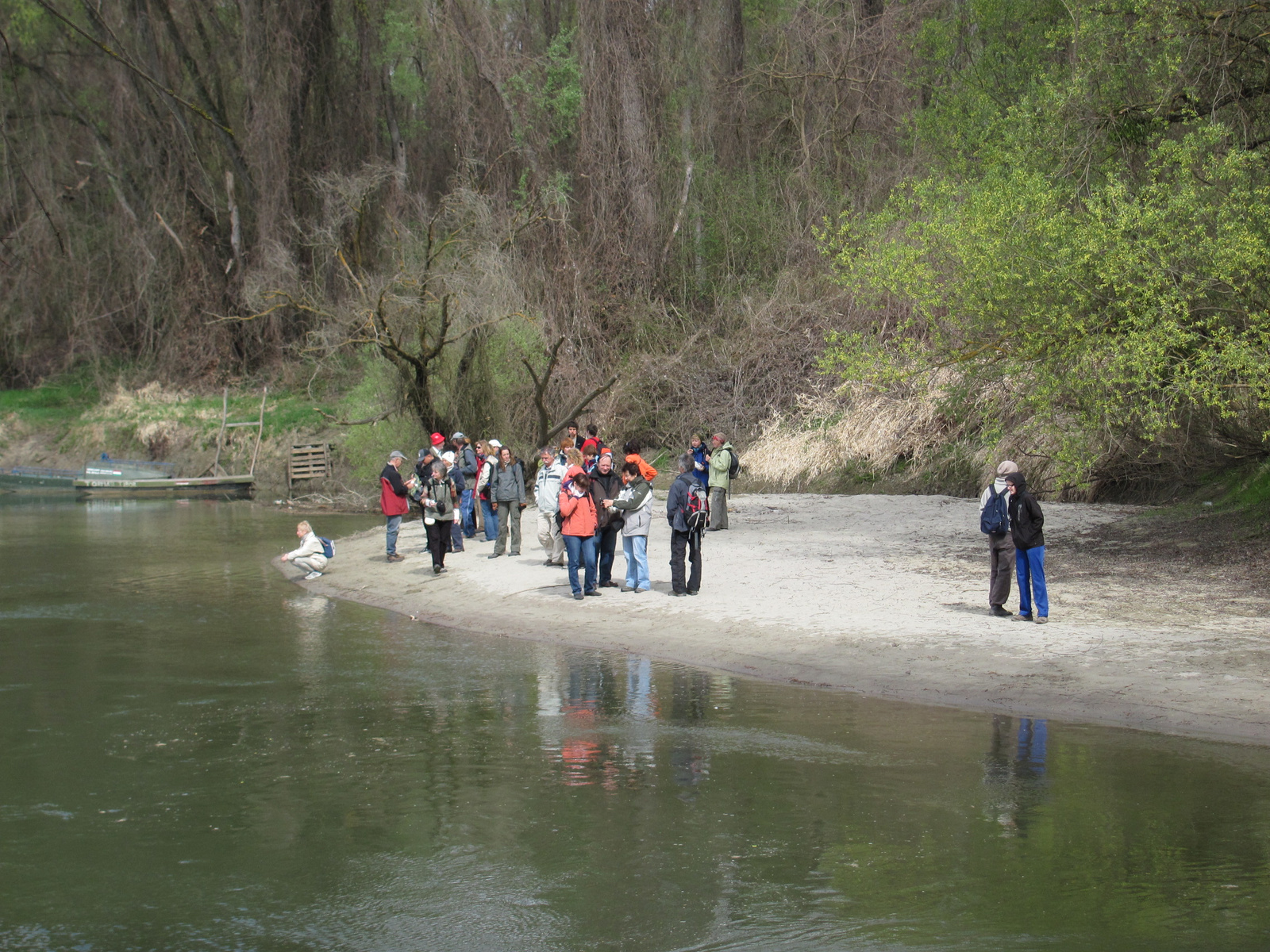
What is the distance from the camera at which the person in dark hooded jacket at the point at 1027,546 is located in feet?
41.3

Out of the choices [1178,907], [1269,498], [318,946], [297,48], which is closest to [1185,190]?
[1269,498]

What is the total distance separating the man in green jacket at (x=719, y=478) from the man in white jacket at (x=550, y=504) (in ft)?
11.6

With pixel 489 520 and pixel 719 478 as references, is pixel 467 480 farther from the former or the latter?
pixel 719 478

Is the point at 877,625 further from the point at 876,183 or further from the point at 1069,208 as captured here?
the point at 876,183

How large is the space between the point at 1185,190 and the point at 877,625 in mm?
6454

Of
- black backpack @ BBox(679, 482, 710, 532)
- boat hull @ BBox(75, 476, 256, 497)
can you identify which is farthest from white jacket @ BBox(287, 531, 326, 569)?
boat hull @ BBox(75, 476, 256, 497)

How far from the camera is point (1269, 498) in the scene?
18.6 meters

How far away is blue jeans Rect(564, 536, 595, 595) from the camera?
49.5 feet

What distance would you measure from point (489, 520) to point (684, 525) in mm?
6447

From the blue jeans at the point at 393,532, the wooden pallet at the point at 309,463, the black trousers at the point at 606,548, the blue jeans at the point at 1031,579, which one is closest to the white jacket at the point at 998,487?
the blue jeans at the point at 1031,579

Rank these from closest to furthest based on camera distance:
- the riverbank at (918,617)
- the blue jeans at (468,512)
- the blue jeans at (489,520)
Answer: the riverbank at (918,617) → the blue jeans at (489,520) → the blue jeans at (468,512)

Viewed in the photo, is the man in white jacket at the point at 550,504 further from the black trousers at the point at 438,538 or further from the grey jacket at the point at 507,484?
the black trousers at the point at 438,538

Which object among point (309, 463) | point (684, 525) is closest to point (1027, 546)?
point (684, 525)

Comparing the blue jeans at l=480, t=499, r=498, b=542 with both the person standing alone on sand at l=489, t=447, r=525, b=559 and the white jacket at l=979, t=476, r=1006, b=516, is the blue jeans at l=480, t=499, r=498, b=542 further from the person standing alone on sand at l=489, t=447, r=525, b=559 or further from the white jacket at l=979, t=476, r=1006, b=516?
the white jacket at l=979, t=476, r=1006, b=516
